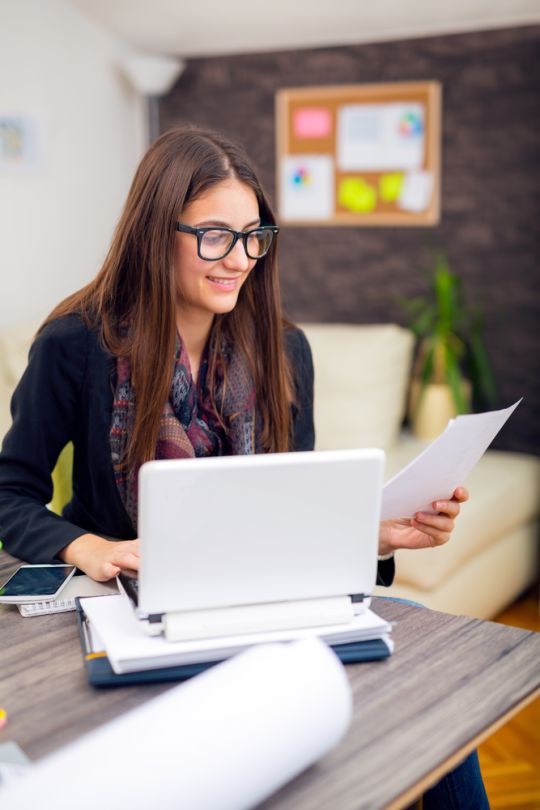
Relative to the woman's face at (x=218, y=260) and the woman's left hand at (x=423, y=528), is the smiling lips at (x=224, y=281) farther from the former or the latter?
the woman's left hand at (x=423, y=528)

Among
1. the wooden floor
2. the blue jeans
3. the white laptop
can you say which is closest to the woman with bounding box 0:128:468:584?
the blue jeans

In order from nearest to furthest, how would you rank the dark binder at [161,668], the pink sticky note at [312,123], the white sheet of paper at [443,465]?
the dark binder at [161,668] < the white sheet of paper at [443,465] < the pink sticky note at [312,123]

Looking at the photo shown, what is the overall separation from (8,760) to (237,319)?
1.03 m

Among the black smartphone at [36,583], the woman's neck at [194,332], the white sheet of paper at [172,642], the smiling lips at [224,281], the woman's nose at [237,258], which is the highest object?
the woman's nose at [237,258]

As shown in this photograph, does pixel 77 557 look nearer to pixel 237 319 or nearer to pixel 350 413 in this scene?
pixel 237 319

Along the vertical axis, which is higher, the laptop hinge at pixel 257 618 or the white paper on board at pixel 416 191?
the white paper on board at pixel 416 191

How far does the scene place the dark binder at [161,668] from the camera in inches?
39.3

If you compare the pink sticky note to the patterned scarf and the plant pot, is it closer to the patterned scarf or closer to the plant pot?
the plant pot

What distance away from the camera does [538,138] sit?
3.08 meters

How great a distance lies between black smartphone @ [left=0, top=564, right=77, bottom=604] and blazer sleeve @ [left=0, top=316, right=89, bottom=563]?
203 mm

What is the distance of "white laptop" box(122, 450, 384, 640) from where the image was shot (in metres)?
0.94

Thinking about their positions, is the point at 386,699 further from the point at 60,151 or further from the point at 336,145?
the point at 60,151

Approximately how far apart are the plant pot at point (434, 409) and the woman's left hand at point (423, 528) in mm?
1797

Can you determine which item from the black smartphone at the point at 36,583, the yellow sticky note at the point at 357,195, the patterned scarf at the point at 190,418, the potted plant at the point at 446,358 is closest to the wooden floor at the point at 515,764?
the patterned scarf at the point at 190,418
